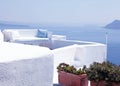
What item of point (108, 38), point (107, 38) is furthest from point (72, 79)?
point (108, 38)

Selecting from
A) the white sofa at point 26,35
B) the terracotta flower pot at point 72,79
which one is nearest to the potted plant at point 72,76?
the terracotta flower pot at point 72,79

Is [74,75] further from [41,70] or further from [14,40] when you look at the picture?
[14,40]

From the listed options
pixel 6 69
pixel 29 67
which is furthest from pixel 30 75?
pixel 6 69

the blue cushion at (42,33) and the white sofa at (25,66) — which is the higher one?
the white sofa at (25,66)

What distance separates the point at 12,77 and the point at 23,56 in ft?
1.27

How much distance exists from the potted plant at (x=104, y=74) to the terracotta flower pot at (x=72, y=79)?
40 centimetres

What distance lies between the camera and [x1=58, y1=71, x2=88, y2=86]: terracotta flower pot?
6527mm

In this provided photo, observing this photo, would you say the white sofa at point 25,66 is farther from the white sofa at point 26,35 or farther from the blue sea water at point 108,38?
the white sofa at point 26,35

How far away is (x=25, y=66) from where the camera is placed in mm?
4297

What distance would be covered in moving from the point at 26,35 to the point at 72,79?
11191 mm

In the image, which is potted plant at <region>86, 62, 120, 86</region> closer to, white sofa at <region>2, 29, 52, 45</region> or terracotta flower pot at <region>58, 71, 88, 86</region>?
terracotta flower pot at <region>58, 71, 88, 86</region>

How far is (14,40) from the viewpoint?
14898mm

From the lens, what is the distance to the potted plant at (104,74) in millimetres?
5891

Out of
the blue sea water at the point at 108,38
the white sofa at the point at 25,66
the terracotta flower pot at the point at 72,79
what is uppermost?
the white sofa at the point at 25,66
